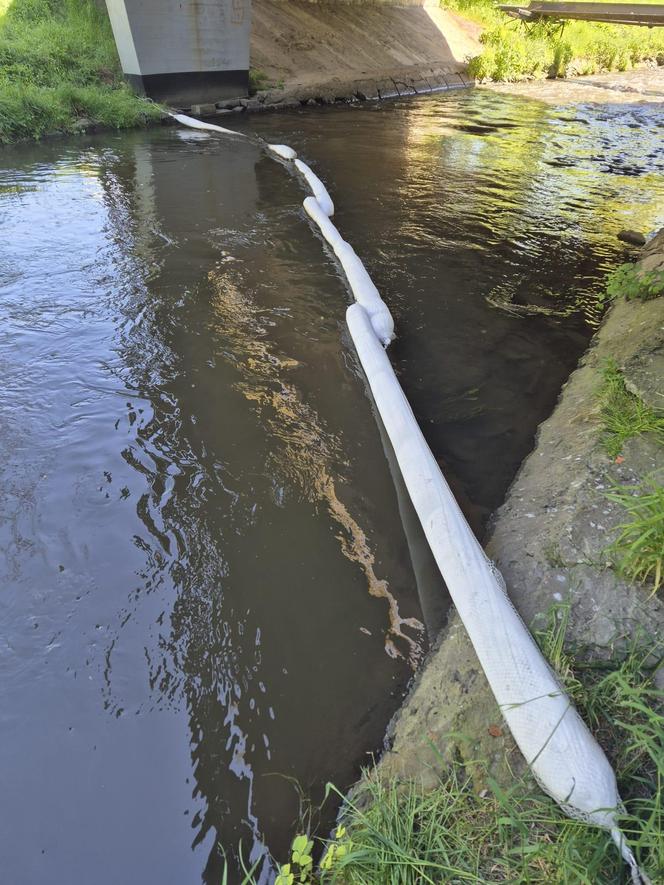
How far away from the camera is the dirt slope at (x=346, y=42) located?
55.5 ft

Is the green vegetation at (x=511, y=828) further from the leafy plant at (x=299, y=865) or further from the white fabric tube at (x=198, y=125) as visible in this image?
the white fabric tube at (x=198, y=125)

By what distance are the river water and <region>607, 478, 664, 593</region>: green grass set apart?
863mm

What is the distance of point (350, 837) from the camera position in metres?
1.83

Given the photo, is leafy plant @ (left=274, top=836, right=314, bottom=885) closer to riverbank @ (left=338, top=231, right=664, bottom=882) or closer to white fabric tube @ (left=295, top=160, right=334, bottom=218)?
riverbank @ (left=338, top=231, right=664, bottom=882)

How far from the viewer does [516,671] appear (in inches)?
81.0

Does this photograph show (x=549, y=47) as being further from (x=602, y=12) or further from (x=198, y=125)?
(x=198, y=125)

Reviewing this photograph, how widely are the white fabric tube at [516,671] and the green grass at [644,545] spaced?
1.75 ft

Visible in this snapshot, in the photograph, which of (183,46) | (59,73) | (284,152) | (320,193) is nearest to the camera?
(320,193)

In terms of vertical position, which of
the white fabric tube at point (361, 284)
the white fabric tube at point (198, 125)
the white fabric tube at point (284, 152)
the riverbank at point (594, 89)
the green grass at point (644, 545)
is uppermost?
the riverbank at point (594, 89)

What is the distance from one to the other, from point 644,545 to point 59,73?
579 inches

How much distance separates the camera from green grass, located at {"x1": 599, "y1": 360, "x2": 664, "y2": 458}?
10.5 feet

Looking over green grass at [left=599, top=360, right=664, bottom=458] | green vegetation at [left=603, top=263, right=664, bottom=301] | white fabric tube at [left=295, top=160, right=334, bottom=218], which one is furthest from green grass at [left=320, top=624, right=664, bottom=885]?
white fabric tube at [left=295, top=160, right=334, bottom=218]

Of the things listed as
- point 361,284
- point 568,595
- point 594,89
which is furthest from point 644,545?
point 594,89

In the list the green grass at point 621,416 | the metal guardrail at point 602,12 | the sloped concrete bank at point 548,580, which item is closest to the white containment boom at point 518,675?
the sloped concrete bank at point 548,580
